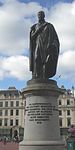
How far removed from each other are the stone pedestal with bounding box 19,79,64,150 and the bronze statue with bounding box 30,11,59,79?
1038 millimetres

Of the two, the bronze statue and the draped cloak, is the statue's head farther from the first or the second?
the draped cloak

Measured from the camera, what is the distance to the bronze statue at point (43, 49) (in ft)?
61.6

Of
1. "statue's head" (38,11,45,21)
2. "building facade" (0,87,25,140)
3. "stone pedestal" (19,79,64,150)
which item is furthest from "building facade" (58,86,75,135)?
"stone pedestal" (19,79,64,150)

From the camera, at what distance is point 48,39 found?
1911 centimetres

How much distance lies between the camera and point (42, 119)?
17312mm

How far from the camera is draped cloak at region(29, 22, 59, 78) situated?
61.8 ft

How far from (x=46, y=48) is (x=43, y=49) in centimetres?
17

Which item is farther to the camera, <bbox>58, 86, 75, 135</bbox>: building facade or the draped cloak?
<bbox>58, 86, 75, 135</bbox>: building facade

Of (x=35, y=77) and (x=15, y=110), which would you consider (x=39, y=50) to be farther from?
(x=15, y=110)

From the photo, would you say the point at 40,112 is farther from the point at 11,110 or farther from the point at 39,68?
the point at 11,110

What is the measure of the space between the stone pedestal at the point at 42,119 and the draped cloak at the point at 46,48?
1.26 metres

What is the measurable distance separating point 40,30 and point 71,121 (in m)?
85.1

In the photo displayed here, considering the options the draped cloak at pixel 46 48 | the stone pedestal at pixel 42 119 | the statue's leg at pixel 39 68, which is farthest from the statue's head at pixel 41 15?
the stone pedestal at pixel 42 119

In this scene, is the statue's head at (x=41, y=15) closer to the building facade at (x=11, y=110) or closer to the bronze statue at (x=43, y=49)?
the bronze statue at (x=43, y=49)
